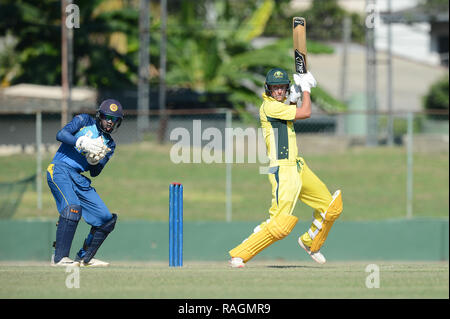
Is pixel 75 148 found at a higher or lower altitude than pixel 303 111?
lower

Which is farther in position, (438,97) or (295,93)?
(438,97)

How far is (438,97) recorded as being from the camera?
31.9 m

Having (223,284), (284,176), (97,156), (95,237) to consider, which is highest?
(97,156)

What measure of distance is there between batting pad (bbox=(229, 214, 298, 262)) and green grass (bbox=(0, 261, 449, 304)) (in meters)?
0.33

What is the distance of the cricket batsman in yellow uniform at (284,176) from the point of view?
27.5 feet

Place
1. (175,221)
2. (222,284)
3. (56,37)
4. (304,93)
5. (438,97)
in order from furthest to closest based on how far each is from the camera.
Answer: (438,97)
(56,37)
(175,221)
(304,93)
(222,284)

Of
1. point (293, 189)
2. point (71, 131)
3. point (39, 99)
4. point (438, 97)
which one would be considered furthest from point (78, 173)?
point (438, 97)

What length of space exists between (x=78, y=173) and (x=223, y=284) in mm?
2475

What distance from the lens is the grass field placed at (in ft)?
22.5

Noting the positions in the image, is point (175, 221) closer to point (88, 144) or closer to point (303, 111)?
point (88, 144)

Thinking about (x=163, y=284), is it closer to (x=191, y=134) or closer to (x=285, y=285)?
(x=285, y=285)

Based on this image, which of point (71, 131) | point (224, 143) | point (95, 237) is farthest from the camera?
point (224, 143)

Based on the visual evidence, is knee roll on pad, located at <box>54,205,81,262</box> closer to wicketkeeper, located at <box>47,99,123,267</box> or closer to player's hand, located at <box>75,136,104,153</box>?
wicketkeeper, located at <box>47,99,123,267</box>

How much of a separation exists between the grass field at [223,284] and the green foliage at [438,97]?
79.6 ft
